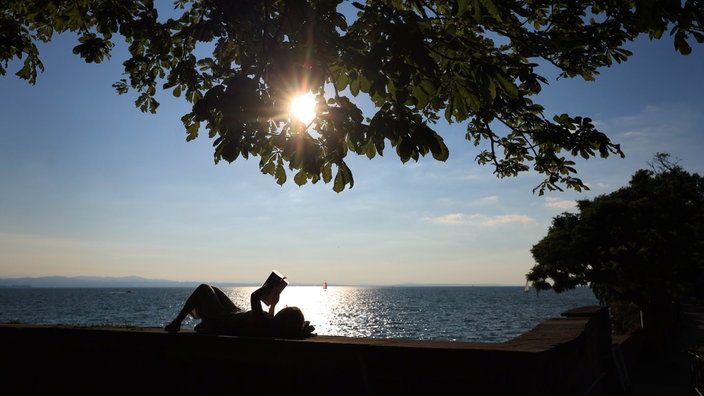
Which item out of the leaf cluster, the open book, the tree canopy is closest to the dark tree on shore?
the leaf cluster

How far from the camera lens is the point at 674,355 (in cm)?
2284

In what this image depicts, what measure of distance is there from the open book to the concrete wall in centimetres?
81

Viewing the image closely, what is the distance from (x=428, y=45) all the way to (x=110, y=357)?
4.64m

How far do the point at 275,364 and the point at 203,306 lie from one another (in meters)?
1.56

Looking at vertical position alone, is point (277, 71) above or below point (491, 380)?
above

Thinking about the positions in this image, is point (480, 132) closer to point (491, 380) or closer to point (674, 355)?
point (491, 380)

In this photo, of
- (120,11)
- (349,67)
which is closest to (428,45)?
(349,67)

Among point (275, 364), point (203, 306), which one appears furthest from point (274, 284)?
point (275, 364)

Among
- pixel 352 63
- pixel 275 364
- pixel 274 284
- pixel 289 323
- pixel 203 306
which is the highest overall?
pixel 352 63

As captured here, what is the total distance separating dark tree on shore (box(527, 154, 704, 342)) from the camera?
21.8 m

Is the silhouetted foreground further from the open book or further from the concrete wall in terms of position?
the open book

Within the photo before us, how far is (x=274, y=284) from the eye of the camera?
5555 millimetres

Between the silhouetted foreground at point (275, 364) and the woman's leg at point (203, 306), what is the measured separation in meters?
0.42

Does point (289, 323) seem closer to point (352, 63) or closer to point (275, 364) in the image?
point (275, 364)
